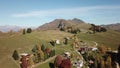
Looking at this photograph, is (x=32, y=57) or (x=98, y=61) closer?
(x=98, y=61)

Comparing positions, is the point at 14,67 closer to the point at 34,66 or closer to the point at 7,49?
the point at 34,66

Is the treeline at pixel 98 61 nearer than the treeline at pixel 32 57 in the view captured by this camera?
Yes

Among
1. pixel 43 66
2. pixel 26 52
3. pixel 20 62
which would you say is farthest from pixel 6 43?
pixel 43 66

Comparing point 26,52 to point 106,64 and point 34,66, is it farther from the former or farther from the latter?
point 106,64

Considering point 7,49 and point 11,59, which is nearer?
point 11,59

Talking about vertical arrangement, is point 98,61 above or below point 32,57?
below

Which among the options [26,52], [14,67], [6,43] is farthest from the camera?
[6,43]

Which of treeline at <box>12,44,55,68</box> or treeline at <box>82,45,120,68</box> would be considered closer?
treeline at <box>82,45,120,68</box>

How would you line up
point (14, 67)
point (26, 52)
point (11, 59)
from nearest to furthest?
1. point (14, 67)
2. point (11, 59)
3. point (26, 52)

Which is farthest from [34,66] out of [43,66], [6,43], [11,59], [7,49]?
[6,43]
